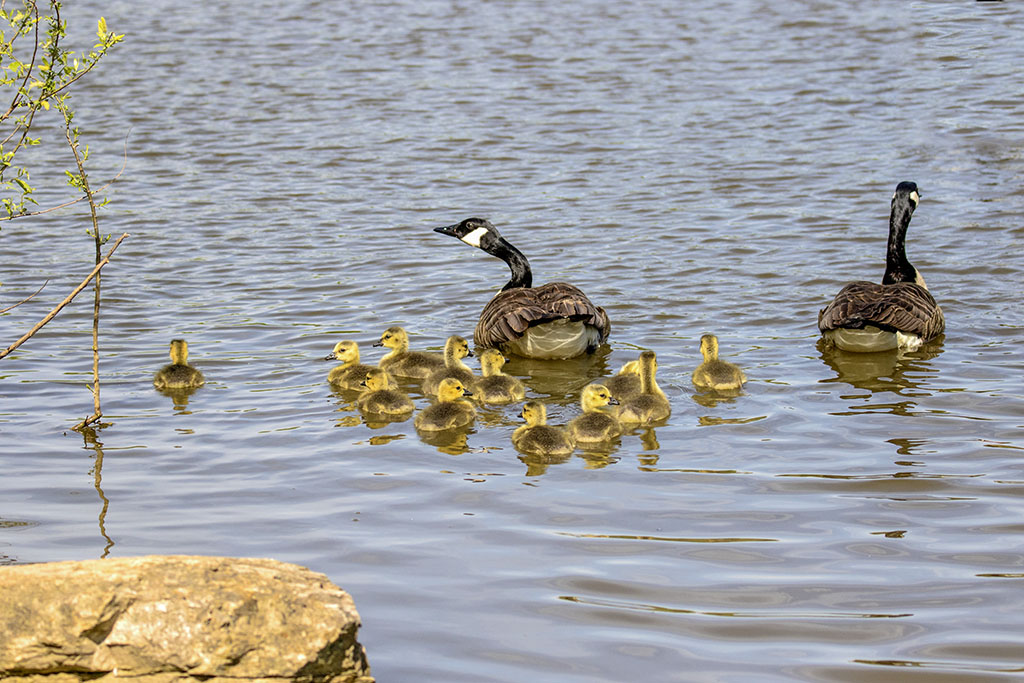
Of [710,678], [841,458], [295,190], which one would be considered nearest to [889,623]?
[710,678]

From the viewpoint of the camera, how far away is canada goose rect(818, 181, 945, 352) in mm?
10219

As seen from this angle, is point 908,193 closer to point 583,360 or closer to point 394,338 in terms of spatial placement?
point 583,360

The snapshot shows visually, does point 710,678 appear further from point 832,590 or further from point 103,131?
point 103,131

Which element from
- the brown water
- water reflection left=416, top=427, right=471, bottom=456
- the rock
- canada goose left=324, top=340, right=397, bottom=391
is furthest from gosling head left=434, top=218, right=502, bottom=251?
the rock

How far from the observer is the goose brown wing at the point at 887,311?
33.5 ft

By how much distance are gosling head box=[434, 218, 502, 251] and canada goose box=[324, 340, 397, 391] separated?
2658mm

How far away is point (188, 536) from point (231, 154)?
12.4 m

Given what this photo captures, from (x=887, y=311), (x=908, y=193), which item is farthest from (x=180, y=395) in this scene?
(x=908, y=193)

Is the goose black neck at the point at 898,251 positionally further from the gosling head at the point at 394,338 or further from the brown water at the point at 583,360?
the gosling head at the point at 394,338

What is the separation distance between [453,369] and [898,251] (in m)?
4.39

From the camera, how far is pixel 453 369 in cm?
997

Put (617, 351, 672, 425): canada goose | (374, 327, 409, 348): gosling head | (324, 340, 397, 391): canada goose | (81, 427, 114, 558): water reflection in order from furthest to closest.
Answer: (374, 327, 409, 348): gosling head → (324, 340, 397, 391): canada goose → (617, 351, 672, 425): canada goose → (81, 427, 114, 558): water reflection

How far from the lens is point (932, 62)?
69.5ft

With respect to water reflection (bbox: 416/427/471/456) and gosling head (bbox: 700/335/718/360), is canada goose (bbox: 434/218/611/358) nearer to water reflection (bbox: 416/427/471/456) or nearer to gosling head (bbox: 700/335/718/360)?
gosling head (bbox: 700/335/718/360)
